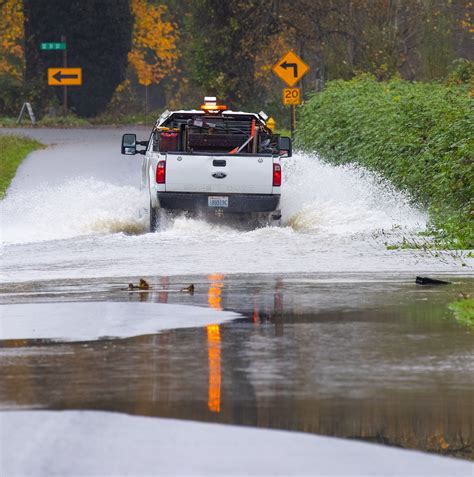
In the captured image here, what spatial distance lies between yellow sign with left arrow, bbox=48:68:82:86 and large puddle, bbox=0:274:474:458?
5022 cm

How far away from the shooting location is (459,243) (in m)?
20.2

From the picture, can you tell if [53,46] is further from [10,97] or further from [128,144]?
[128,144]

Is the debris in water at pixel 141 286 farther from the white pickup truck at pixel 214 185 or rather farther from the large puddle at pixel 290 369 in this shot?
the white pickup truck at pixel 214 185

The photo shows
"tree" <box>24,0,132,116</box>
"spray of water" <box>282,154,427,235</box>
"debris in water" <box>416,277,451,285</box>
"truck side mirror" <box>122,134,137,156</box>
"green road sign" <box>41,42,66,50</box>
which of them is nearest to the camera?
"debris in water" <box>416,277,451,285</box>

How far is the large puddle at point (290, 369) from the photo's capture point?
29.9 feet

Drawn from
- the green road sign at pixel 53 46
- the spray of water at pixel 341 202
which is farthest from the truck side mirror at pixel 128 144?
the green road sign at pixel 53 46

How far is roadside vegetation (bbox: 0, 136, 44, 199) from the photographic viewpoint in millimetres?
37606

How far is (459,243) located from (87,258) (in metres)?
4.50

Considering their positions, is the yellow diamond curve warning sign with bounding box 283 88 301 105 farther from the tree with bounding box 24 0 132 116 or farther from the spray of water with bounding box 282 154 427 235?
the tree with bounding box 24 0 132 116

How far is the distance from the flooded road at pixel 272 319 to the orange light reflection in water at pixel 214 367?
0.8 inches

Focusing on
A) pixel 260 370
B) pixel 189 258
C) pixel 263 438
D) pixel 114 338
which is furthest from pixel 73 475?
pixel 189 258

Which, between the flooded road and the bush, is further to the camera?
the bush

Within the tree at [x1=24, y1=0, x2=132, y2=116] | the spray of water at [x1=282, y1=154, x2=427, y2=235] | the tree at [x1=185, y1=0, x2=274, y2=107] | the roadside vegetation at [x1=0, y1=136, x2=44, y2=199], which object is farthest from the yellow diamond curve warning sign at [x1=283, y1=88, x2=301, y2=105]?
the tree at [x1=24, y1=0, x2=132, y2=116]

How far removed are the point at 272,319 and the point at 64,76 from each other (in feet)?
172
